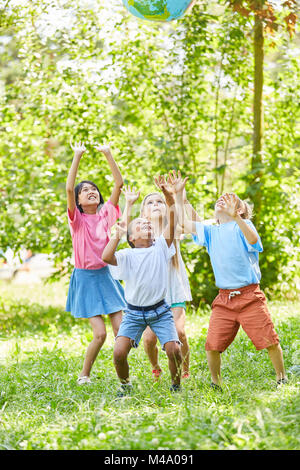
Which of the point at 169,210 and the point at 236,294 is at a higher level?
the point at 169,210

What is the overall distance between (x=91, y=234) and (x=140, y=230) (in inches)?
26.4

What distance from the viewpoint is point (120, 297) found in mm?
4691

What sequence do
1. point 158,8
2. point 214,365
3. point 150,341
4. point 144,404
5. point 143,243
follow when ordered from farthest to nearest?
1. point 158,8
2. point 150,341
3. point 143,243
4. point 214,365
5. point 144,404

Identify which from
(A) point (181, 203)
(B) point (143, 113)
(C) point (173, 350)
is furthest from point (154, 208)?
(B) point (143, 113)

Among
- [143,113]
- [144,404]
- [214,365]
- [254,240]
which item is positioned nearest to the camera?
[144,404]

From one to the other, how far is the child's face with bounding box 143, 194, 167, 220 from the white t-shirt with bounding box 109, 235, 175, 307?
1.19 ft

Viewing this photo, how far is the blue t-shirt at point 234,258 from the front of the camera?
13.0 feet

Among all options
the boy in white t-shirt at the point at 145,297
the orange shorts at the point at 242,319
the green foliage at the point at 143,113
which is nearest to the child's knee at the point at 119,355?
the boy in white t-shirt at the point at 145,297

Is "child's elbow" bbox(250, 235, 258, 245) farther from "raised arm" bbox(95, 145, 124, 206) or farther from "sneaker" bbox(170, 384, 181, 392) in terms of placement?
"raised arm" bbox(95, 145, 124, 206)

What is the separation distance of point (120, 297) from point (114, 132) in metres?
3.88

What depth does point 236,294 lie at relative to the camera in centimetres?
395

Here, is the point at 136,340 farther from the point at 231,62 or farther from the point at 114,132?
the point at 231,62

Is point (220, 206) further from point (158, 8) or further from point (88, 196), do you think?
point (158, 8)
